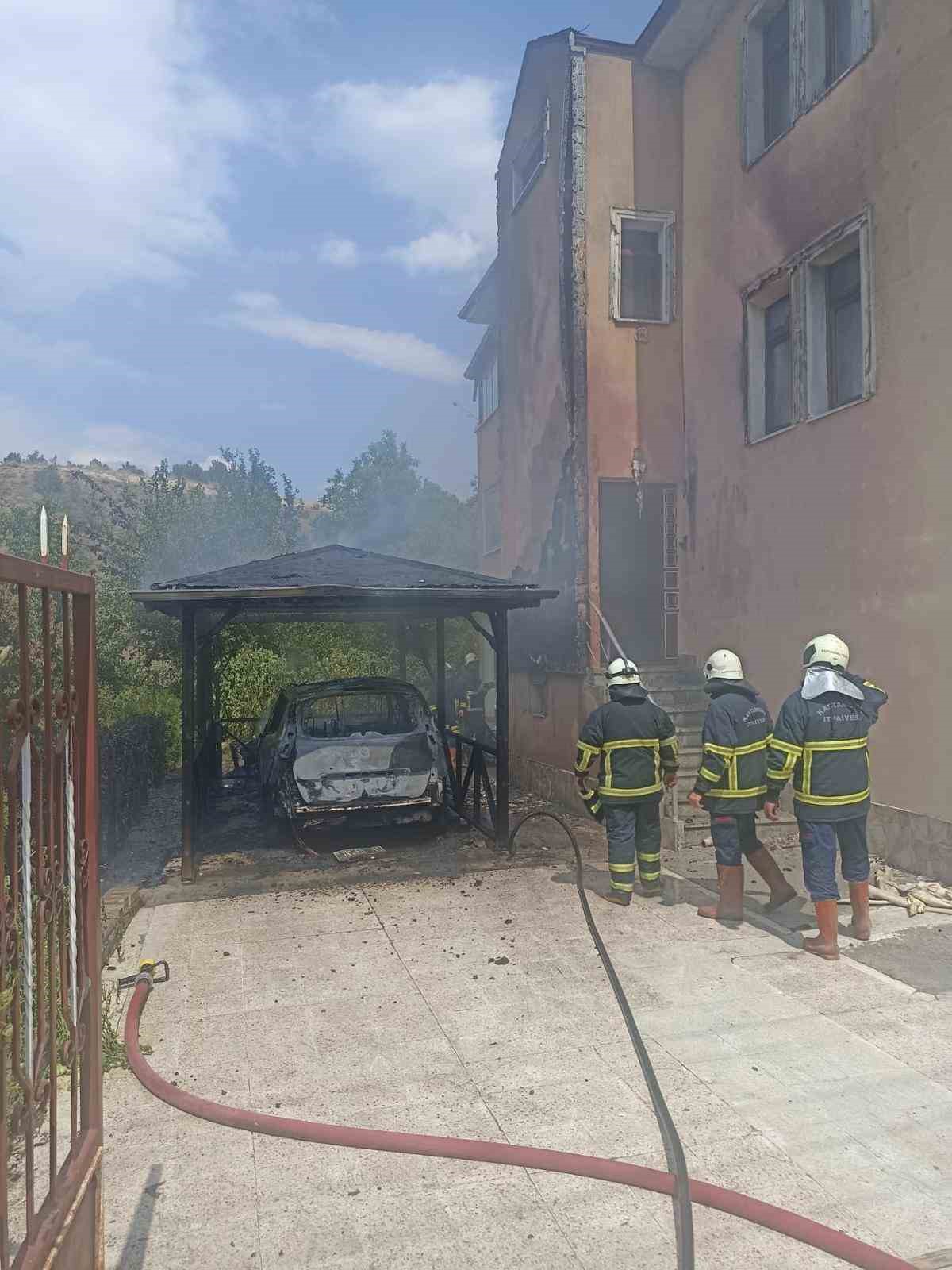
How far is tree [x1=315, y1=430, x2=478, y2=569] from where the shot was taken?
50.3 meters

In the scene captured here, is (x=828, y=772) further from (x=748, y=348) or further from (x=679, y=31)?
(x=679, y=31)

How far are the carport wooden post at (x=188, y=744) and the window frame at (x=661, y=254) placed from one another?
7.44 m

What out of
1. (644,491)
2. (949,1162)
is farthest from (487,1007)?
(644,491)

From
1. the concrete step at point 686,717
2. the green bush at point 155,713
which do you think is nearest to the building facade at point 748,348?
the concrete step at point 686,717

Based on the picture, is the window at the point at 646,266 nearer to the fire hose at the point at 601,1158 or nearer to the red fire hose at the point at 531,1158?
the fire hose at the point at 601,1158

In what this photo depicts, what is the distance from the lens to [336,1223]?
295cm

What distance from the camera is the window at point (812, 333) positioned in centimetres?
828

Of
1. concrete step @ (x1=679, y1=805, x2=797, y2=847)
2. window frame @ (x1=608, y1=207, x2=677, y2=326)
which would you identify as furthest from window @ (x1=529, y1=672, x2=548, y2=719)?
window frame @ (x1=608, y1=207, x2=677, y2=326)

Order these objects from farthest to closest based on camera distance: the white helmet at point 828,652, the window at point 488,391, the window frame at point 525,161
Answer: the window at point 488,391
the window frame at point 525,161
the white helmet at point 828,652

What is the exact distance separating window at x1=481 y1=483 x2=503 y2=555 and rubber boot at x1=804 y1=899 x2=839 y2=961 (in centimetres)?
1231

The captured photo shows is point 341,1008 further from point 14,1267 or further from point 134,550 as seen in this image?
point 134,550

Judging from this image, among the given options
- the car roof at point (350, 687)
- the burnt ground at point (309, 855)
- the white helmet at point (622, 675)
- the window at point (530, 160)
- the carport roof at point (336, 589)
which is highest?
the window at point (530, 160)

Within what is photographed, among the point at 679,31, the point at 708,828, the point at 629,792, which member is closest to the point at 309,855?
the point at 629,792

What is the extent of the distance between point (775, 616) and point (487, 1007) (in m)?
6.25
